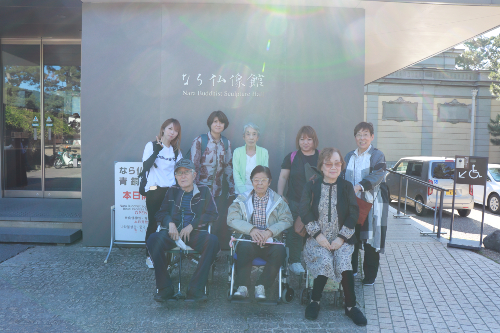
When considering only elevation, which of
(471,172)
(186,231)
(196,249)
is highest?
(471,172)

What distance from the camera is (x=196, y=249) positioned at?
373 cm

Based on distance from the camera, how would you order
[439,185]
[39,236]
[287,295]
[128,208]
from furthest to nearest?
[439,185] → [39,236] → [128,208] → [287,295]

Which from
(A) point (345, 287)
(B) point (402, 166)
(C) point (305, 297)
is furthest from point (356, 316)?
(B) point (402, 166)

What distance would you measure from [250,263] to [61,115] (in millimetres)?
6259

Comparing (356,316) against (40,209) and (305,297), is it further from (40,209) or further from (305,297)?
(40,209)

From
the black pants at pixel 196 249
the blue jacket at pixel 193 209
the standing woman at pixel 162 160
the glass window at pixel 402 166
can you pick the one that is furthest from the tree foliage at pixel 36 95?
the glass window at pixel 402 166

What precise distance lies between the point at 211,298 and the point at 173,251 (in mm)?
646

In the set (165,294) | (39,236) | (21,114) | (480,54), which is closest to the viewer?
(165,294)

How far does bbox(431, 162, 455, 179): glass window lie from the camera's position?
902 centimetres

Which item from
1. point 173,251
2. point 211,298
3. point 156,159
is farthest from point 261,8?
point 211,298

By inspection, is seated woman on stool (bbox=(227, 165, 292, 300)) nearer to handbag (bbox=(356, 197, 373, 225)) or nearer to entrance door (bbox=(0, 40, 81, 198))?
handbag (bbox=(356, 197, 373, 225))

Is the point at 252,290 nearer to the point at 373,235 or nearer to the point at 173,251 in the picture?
the point at 173,251

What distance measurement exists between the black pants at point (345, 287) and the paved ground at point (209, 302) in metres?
0.17

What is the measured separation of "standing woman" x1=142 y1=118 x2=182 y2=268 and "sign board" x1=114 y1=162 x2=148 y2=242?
0.56 meters
